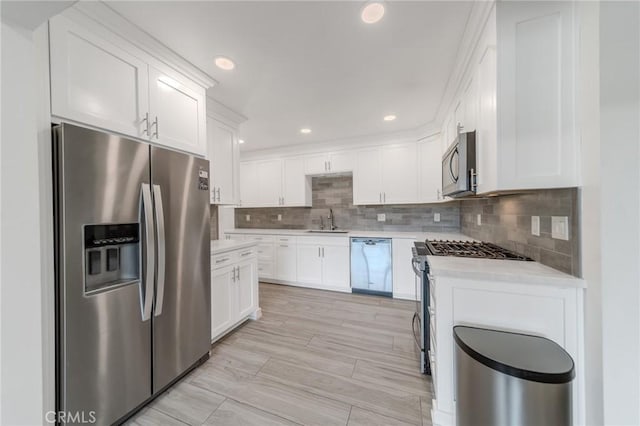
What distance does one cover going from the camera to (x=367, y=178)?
379cm

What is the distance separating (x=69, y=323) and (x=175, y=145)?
1.28m

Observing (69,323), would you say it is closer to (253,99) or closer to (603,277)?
(253,99)

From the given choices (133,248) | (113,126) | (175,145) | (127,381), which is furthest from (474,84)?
(127,381)

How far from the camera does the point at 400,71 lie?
6.60 ft

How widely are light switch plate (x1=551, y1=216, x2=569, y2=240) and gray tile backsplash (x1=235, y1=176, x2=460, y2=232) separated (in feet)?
7.72

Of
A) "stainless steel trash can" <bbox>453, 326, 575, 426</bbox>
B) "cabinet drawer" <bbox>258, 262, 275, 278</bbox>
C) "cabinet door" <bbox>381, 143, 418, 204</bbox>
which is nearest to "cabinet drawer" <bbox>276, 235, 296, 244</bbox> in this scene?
"cabinet drawer" <bbox>258, 262, 275, 278</bbox>

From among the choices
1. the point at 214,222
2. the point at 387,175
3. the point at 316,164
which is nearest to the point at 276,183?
the point at 316,164

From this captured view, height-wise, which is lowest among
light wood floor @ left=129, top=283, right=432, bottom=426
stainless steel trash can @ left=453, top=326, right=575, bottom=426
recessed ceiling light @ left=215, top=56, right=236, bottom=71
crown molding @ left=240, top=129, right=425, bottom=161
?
light wood floor @ left=129, top=283, right=432, bottom=426

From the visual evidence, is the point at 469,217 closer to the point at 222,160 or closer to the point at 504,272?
the point at 504,272

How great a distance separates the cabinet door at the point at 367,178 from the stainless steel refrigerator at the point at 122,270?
2.57 meters

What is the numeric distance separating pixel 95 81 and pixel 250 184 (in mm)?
3216

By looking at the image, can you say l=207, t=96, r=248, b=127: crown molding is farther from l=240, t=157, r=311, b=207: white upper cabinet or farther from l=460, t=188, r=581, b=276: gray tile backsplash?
l=460, t=188, r=581, b=276: gray tile backsplash

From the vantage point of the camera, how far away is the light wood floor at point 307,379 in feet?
4.66

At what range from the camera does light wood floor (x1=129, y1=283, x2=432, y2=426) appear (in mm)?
1422
